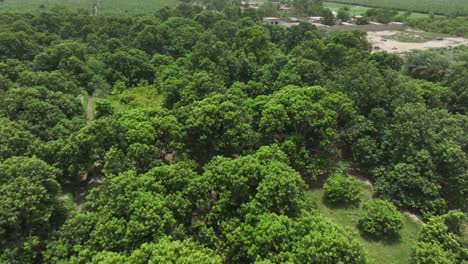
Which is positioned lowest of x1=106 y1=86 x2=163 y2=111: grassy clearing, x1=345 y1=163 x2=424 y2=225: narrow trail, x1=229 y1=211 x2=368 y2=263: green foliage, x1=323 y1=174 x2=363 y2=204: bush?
x1=345 y1=163 x2=424 y2=225: narrow trail

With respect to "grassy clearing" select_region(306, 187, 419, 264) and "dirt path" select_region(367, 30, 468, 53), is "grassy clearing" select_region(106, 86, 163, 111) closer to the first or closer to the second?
"grassy clearing" select_region(306, 187, 419, 264)

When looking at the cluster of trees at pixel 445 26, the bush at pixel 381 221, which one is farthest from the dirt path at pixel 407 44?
the bush at pixel 381 221

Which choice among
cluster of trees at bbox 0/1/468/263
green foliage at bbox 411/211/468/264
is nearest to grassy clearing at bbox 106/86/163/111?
cluster of trees at bbox 0/1/468/263

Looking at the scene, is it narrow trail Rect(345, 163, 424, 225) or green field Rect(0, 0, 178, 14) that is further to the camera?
green field Rect(0, 0, 178, 14)

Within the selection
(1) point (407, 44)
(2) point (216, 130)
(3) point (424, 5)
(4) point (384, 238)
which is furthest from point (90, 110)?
(3) point (424, 5)

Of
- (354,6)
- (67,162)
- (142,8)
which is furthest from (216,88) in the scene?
(354,6)

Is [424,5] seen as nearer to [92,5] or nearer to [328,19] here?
[328,19]

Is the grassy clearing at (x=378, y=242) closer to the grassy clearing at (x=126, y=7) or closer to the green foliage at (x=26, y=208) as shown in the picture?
the green foliage at (x=26, y=208)
